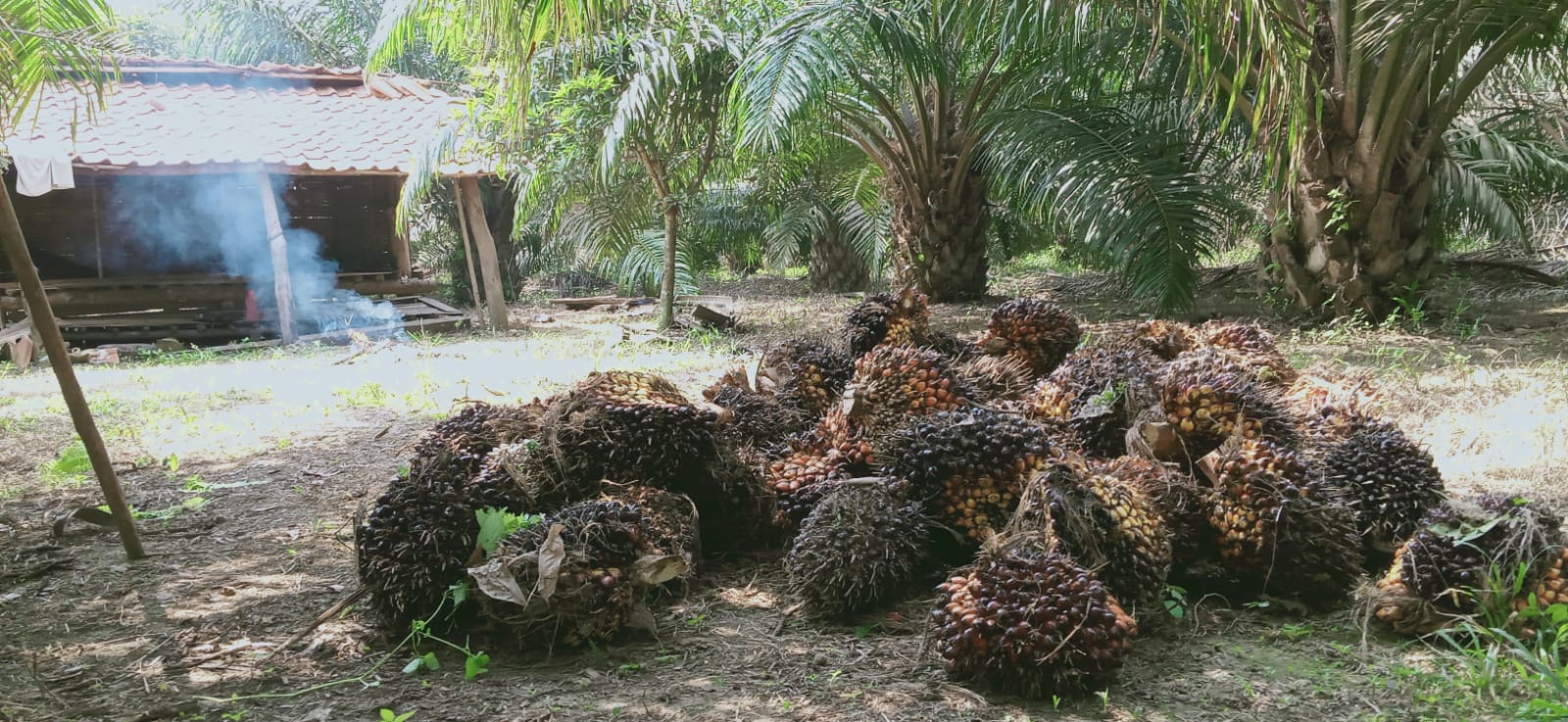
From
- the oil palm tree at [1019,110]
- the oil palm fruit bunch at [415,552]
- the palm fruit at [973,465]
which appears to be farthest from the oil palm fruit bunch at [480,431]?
the oil palm tree at [1019,110]

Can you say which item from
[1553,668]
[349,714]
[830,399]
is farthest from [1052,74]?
[349,714]

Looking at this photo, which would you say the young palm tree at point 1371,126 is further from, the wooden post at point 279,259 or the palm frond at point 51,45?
the wooden post at point 279,259

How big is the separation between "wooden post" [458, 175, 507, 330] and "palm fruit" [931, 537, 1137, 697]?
9.42m

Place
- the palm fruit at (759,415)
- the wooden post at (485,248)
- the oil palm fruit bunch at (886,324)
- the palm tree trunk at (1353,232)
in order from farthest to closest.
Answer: the wooden post at (485,248) → the palm tree trunk at (1353,232) → the oil palm fruit bunch at (886,324) → the palm fruit at (759,415)

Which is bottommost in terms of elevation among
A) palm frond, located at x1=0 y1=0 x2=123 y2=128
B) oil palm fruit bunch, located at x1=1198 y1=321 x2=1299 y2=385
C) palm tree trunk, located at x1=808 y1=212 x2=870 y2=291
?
oil palm fruit bunch, located at x1=1198 y1=321 x2=1299 y2=385

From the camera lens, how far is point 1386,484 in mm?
2412

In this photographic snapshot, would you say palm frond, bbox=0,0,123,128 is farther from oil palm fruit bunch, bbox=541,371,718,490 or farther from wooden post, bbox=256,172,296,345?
wooden post, bbox=256,172,296,345

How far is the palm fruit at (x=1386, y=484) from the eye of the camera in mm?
2389

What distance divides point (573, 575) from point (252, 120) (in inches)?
408

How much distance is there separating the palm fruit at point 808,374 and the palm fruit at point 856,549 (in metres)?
0.83

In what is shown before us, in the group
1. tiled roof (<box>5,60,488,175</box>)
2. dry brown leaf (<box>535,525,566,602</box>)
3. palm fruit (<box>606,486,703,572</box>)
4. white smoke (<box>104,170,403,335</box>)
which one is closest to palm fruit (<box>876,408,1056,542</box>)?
palm fruit (<box>606,486,703,572</box>)

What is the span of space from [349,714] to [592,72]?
696 cm

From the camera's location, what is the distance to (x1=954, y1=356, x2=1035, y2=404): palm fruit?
121 inches

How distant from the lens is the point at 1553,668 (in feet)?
5.90
